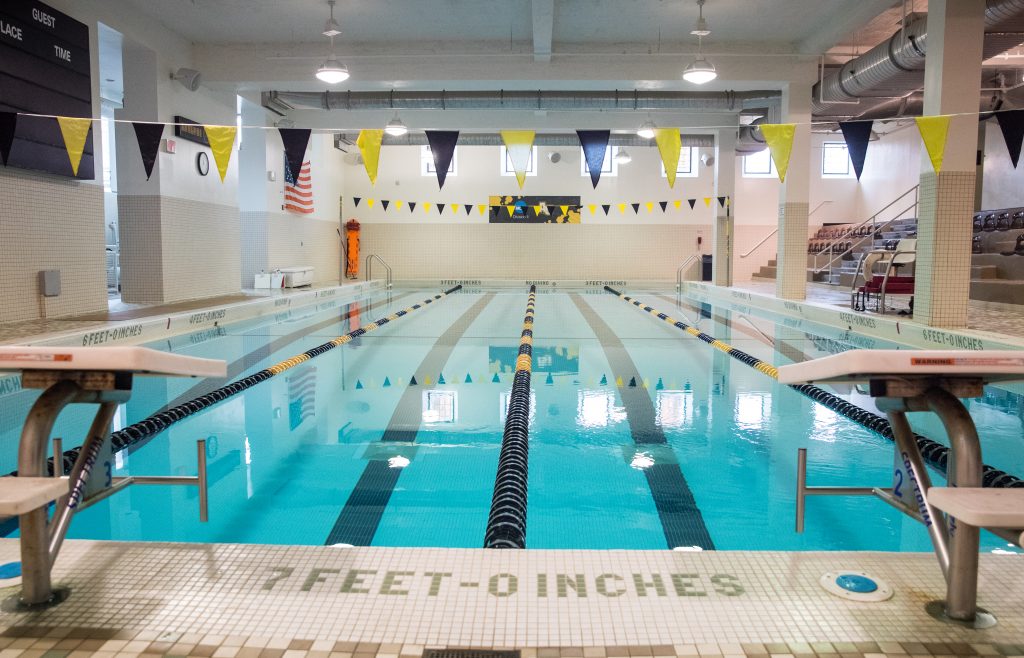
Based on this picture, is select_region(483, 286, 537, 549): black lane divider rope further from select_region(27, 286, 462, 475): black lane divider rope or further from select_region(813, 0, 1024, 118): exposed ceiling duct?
select_region(813, 0, 1024, 118): exposed ceiling duct

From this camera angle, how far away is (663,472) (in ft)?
12.1

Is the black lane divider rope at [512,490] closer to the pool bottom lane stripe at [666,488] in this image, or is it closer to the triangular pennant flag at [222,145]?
the pool bottom lane stripe at [666,488]

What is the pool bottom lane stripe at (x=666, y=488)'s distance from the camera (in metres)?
2.92

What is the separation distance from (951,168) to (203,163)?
9.84 m

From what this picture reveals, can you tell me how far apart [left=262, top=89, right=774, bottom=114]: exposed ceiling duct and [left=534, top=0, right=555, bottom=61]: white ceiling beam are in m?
1.39

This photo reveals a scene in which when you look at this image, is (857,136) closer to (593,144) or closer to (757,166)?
(593,144)

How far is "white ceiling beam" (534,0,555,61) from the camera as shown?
27.2 ft

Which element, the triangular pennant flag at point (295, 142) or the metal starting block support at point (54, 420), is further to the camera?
the triangular pennant flag at point (295, 142)

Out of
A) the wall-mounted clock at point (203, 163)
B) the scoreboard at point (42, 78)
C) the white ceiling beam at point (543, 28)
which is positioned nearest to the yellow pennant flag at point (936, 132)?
the white ceiling beam at point (543, 28)

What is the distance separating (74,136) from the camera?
7.34m

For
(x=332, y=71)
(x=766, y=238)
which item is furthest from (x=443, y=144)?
(x=766, y=238)

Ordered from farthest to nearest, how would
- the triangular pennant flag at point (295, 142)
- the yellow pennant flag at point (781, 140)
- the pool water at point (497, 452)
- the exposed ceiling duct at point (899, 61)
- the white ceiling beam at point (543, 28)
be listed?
the white ceiling beam at point (543, 28) < the exposed ceiling duct at point (899, 61) < the yellow pennant flag at point (781, 140) < the triangular pennant flag at point (295, 142) < the pool water at point (497, 452)

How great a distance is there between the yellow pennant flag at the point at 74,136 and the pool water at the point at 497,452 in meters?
2.40

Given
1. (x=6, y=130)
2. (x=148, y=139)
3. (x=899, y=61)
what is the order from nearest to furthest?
(x=6, y=130) → (x=148, y=139) → (x=899, y=61)
